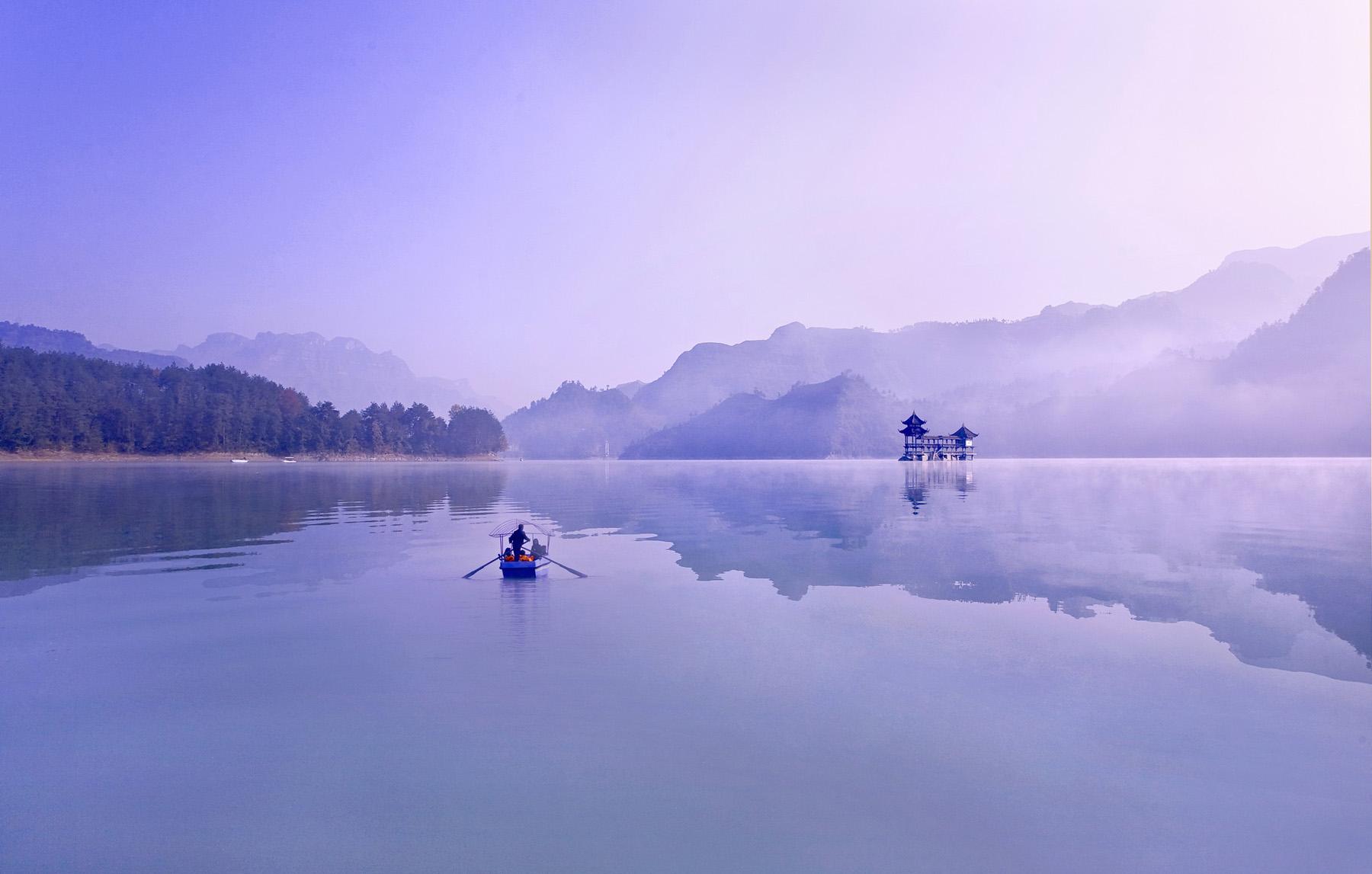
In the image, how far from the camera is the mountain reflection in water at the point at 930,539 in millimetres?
19359

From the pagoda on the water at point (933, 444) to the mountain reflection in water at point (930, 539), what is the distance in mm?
93412

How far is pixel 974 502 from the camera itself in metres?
54.7

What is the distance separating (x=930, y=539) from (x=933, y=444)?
14424cm

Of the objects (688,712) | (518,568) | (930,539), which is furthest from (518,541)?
(930,539)

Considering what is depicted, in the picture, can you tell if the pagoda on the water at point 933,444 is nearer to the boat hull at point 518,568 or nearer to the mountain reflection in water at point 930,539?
the mountain reflection in water at point 930,539

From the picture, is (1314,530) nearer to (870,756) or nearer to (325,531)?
(870,756)

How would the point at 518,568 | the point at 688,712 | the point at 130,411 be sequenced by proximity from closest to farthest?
1. the point at 688,712
2. the point at 518,568
3. the point at 130,411

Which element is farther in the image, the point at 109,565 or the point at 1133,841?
the point at 109,565

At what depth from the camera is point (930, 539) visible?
107 ft

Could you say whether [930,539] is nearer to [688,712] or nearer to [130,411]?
[688,712]

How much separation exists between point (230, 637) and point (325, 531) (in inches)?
818

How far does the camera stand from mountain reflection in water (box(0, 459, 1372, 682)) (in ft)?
63.5

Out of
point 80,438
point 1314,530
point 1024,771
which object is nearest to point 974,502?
point 1314,530

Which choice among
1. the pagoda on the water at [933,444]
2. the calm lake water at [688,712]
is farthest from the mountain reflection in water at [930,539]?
the pagoda on the water at [933,444]
